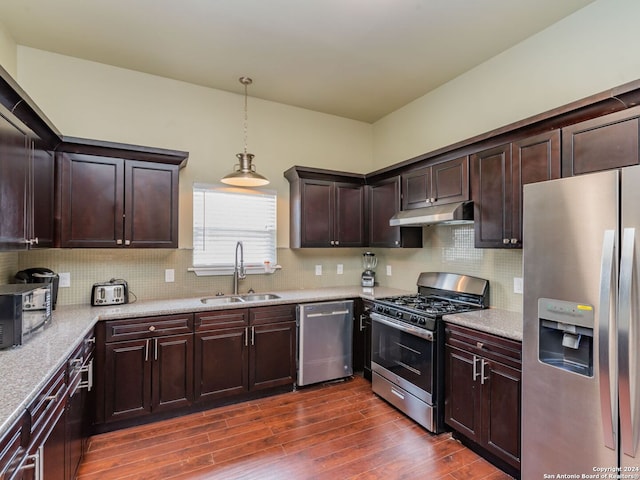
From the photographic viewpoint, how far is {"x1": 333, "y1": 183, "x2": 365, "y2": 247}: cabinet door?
392 cm

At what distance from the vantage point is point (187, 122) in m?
3.46

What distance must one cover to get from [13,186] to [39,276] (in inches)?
39.0

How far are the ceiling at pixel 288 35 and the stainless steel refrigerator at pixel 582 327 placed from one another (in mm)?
1553

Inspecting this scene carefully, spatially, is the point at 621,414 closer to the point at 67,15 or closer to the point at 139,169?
the point at 139,169

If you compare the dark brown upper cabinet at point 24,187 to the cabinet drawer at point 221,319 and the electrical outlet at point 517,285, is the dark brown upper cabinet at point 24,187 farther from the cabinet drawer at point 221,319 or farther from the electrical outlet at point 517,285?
the electrical outlet at point 517,285

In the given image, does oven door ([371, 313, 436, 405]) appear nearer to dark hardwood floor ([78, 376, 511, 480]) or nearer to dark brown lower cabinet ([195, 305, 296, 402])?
dark hardwood floor ([78, 376, 511, 480])

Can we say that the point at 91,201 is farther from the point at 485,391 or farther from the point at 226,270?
the point at 485,391

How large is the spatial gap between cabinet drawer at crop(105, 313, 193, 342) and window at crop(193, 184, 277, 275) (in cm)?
75

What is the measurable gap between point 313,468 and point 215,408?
3.93ft

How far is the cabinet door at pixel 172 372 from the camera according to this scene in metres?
2.69

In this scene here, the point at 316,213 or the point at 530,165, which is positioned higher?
the point at 530,165

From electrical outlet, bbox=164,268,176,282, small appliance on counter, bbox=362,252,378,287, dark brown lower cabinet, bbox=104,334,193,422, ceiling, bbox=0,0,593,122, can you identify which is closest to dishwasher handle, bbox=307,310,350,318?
small appliance on counter, bbox=362,252,378,287

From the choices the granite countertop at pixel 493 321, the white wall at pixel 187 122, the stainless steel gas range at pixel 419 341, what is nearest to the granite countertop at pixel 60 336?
the stainless steel gas range at pixel 419 341

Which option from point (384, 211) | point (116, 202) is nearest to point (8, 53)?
point (116, 202)
